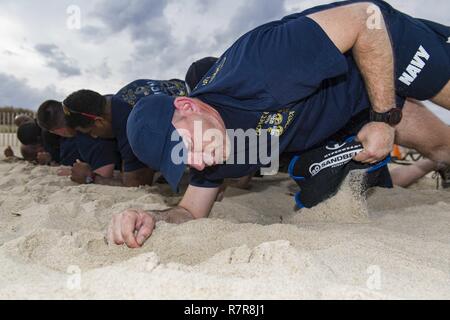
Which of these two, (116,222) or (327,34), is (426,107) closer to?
(327,34)

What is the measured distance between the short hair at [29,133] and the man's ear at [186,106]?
14.6 ft

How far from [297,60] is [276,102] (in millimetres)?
185

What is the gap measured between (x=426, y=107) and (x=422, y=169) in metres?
1.45

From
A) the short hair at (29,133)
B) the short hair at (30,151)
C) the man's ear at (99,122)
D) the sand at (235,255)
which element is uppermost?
the man's ear at (99,122)

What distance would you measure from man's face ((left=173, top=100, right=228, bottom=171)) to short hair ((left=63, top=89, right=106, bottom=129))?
6.86ft

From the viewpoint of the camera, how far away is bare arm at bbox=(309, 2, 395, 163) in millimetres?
1807

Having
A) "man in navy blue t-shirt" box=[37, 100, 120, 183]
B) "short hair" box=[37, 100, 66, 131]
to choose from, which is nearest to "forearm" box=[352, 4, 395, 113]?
"man in navy blue t-shirt" box=[37, 100, 120, 183]

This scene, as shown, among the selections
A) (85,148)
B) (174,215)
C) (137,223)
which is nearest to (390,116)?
(174,215)

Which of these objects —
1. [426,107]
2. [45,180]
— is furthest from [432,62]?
[45,180]

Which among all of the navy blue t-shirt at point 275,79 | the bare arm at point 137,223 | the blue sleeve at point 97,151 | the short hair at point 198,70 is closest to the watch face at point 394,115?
the navy blue t-shirt at point 275,79

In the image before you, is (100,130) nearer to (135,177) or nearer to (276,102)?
(135,177)

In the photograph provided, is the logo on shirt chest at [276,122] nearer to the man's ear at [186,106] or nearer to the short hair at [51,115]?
the man's ear at [186,106]

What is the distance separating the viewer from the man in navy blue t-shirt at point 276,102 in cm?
168

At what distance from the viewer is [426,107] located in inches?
98.0
